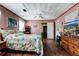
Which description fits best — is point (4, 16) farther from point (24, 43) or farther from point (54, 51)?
point (54, 51)

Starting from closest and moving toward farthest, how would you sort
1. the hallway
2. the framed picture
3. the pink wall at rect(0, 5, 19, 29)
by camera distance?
the hallway
the pink wall at rect(0, 5, 19, 29)
the framed picture

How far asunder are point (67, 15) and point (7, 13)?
1.88 metres

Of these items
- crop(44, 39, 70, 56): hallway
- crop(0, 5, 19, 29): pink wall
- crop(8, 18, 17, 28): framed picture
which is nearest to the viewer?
crop(44, 39, 70, 56): hallway

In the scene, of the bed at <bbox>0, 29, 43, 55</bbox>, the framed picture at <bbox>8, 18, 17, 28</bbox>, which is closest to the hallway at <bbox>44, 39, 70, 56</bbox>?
the bed at <bbox>0, 29, 43, 55</bbox>

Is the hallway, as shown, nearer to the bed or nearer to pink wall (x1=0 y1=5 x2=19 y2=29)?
the bed

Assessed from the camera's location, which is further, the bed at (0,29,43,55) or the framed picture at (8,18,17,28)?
the framed picture at (8,18,17,28)

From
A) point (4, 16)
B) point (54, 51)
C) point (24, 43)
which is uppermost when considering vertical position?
point (4, 16)

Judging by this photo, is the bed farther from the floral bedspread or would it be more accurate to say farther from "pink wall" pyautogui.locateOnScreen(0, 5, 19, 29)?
"pink wall" pyautogui.locateOnScreen(0, 5, 19, 29)

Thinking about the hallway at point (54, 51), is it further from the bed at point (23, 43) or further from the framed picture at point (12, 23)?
the framed picture at point (12, 23)

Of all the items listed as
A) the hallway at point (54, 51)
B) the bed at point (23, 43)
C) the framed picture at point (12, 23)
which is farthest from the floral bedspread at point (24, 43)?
the framed picture at point (12, 23)

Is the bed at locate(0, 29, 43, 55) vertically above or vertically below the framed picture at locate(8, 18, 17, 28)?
below

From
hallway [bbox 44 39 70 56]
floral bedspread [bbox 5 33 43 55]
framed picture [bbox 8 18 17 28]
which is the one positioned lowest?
hallway [bbox 44 39 70 56]

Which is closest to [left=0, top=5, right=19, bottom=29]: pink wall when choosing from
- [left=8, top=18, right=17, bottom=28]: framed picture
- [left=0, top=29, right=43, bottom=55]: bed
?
[left=8, top=18, right=17, bottom=28]: framed picture

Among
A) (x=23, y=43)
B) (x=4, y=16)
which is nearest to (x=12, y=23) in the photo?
(x=4, y=16)
